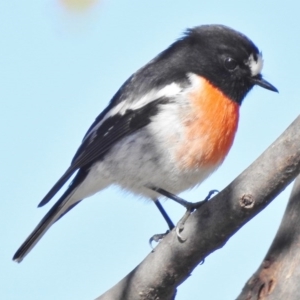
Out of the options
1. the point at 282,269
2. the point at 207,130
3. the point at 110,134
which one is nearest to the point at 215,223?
the point at 282,269

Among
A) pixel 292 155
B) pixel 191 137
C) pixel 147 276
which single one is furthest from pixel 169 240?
pixel 191 137

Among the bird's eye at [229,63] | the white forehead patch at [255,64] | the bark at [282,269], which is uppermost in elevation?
the bird's eye at [229,63]

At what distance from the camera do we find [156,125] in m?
5.03

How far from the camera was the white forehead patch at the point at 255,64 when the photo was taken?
215 inches

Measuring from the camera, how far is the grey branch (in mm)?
2965

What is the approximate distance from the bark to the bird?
1647mm

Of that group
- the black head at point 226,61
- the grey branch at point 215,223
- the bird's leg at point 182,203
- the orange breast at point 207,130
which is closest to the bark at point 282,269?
the grey branch at point 215,223

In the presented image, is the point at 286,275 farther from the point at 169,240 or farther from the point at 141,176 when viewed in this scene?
the point at 141,176

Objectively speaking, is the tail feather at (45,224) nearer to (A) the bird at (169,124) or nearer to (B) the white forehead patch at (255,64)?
(A) the bird at (169,124)

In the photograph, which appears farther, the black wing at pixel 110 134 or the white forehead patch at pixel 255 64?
the white forehead patch at pixel 255 64

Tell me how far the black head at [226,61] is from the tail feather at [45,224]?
1355 mm

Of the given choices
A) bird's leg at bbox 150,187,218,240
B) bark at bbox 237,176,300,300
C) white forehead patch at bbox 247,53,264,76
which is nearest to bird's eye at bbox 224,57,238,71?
white forehead patch at bbox 247,53,264,76

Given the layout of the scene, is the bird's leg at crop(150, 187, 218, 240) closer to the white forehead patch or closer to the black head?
the black head

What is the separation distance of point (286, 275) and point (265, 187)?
1.60 feet
